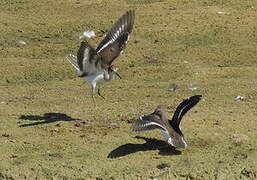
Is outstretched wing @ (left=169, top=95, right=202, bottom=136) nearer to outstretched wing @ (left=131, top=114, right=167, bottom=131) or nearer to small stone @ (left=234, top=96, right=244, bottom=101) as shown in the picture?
outstretched wing @ (left=131, top=114, right=167, bottom=131)

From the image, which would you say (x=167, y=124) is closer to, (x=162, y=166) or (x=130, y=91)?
(x=162, y=166)

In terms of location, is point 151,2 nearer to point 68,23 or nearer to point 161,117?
point 68,23

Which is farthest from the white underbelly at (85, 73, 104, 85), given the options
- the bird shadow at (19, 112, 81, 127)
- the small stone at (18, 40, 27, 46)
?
the small stone at (18, 40, 27, 46)

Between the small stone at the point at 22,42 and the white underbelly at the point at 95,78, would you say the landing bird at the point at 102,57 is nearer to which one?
the white underbelly at the point at 95,78

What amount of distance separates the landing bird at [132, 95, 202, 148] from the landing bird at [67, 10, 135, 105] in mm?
1714

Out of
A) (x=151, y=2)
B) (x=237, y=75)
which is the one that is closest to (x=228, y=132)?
(x=237, y=75)

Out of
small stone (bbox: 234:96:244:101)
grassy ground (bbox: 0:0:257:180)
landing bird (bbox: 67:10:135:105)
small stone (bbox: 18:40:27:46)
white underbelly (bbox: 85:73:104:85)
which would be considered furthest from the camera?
small stone (bbox: 18:40:27:46)

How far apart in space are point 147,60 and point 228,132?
535cm

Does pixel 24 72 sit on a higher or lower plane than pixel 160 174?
lower

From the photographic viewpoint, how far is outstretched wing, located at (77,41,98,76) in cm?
1176

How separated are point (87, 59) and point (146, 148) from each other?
79.8 inches

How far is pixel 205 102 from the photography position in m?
13.5

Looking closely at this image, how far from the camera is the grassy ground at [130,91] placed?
34.7 feet

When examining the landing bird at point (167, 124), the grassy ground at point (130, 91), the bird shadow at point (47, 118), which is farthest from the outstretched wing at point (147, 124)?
the bird shadow at point (47, 118)
